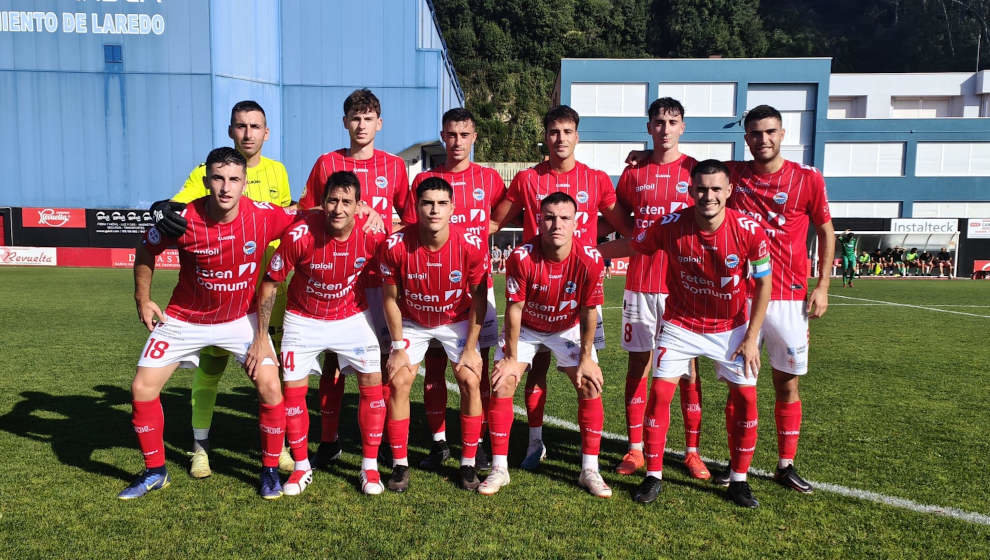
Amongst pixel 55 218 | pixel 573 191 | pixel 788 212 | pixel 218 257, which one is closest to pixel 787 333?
pixel 788 212

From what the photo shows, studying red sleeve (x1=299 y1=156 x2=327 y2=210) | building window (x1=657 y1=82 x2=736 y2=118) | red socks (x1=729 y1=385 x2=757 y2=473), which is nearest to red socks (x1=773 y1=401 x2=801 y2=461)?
red socks (x1=729 y1=385 x2=757 y2=473)

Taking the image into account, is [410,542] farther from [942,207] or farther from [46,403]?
[942,207]

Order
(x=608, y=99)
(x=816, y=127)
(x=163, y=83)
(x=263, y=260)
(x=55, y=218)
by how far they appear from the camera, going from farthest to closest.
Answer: (x=608, y=99) < (x=816, y=127) < (x=163, y=83) < (x=55, y=218) < (x=263, y=260)

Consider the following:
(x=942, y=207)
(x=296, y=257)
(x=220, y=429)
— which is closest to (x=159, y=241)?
(x=296, y=257)

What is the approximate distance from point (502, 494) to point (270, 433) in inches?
54.5

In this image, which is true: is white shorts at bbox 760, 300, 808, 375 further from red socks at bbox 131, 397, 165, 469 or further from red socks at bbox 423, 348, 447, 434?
red socks at bbox 131, 397, 165, 469

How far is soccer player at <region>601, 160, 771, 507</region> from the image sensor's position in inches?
146

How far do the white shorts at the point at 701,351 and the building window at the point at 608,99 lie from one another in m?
34.7

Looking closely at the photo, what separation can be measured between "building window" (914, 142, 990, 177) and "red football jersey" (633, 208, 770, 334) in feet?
133

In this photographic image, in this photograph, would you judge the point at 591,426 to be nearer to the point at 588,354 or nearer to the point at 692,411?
the point at 588,354

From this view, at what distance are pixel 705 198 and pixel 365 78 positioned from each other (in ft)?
88.9

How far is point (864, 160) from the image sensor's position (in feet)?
123

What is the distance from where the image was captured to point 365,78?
28578 millimetres

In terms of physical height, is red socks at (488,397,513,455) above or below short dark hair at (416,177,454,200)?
below
